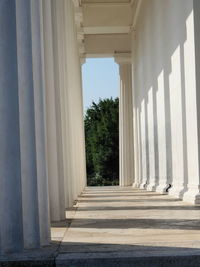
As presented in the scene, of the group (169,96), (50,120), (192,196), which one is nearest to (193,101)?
(192,196)

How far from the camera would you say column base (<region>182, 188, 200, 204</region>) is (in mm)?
52469

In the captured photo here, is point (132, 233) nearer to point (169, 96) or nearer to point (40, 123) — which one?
point (40, 123)

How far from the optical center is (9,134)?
24422 millimetres

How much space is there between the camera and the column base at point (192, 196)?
52.5m

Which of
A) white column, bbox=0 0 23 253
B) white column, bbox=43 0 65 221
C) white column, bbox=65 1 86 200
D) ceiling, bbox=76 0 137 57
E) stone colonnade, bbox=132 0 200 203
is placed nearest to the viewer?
white column, bbox=0 0 23 253

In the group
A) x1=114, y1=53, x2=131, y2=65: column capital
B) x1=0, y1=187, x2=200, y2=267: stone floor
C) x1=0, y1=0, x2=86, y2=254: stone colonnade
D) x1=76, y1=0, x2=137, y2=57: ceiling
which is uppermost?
x1=76, y1=0, x2=137, y2=57: ceiling

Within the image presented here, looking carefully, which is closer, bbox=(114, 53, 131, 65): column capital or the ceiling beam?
the ceiling beam

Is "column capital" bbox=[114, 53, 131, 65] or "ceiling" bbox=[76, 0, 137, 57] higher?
"ceiling" bbox=[76, 0, 137, 57]

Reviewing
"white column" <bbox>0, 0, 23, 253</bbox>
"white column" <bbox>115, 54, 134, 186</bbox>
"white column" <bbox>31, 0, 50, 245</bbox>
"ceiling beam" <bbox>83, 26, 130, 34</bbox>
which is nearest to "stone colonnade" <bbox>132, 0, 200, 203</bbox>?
"ceiling beam" <bbox>83, 26, 130, 34</bbox>

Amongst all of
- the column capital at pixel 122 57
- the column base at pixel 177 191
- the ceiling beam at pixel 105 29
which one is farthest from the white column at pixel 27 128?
the column capital at pixel 122 57

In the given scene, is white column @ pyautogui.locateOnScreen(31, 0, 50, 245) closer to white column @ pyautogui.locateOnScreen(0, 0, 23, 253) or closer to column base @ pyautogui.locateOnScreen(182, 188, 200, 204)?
white column @ pyautogui.locateOnScreen(0, 0, 23, 253)

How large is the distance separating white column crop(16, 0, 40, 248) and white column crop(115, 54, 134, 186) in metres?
122

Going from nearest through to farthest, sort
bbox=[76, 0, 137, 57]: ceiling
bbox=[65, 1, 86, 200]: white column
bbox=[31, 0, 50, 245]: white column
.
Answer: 1. bbox=[31, 0, 50, 245]: white column
2. bbox=[65, 1, 86, 200]: white column
3. bbox=[76, 0, 137, 57]: ceiling

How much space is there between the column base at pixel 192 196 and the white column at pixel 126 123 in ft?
290
